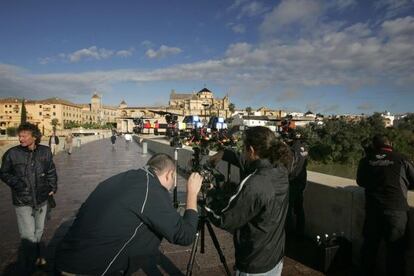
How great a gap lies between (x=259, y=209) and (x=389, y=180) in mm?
2011

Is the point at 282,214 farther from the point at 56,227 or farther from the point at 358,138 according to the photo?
the point at 358,138

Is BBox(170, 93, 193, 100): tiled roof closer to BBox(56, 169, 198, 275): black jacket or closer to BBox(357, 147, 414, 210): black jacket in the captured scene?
BBox(357, 147, 414, 210): black jacket

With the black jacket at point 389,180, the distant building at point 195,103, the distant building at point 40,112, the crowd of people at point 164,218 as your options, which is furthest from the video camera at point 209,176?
the distant building at point 40,112

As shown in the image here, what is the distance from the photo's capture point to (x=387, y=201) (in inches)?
138

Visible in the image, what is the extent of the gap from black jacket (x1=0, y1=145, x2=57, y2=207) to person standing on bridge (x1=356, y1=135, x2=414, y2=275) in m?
3.97

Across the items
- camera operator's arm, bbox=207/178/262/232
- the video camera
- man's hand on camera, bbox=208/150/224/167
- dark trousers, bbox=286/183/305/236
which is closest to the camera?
camera operator's arm, bbox=207/178/262/232

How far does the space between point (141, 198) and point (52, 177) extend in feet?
9.68

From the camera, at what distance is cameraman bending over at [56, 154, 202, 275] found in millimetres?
2096

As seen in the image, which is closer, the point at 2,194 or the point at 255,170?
the point at 255,170

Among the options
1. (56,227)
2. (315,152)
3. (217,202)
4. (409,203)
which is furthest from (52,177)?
(315,152)

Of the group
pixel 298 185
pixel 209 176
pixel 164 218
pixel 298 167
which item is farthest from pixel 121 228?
pixel 298 185

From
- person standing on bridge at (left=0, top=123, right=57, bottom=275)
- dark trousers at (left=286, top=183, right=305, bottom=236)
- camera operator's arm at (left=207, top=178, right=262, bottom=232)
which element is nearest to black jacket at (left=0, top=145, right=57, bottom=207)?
person standing on bridge at (left=0, top=123, right=57, bottom=275)

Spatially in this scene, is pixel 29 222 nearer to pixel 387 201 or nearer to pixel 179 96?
pixel 387 201

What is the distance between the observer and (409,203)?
3.79 metres
